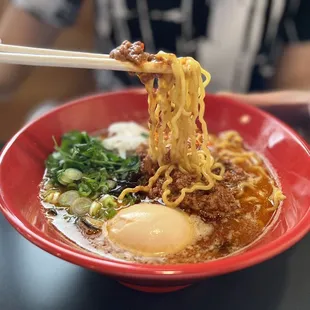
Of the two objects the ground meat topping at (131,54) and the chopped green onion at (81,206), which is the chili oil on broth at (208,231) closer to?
the chopped green onion at (81,206)

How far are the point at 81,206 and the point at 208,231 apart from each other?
0.40m

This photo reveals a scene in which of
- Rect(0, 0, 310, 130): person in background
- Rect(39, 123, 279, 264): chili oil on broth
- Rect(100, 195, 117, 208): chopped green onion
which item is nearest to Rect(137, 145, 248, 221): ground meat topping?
Rect(39, 123, 279, 264): chili oil on broth

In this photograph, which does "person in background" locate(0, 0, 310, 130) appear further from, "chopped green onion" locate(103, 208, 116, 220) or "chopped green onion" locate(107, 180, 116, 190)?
"chopped green onion" locate(103, 208, 116, 220)

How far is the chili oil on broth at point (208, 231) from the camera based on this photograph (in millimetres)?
1299

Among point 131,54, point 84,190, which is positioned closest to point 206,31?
point 131,54

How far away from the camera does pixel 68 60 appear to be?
1346 mm

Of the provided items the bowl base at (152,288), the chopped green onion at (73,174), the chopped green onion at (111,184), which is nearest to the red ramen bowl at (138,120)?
the bowl base at (152,288)

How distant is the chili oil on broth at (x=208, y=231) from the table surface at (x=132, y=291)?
104 mm

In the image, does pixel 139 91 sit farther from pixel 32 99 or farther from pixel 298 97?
pixel 32 99

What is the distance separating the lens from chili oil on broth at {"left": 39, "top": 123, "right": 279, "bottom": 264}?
130 centimetres

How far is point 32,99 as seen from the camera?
334cm

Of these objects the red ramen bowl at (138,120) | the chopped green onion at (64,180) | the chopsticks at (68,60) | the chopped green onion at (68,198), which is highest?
the chopsticks at (68,60)

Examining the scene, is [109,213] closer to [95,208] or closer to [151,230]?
[95,208]

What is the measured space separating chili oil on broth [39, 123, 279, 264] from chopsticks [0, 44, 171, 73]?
41 centimetres
